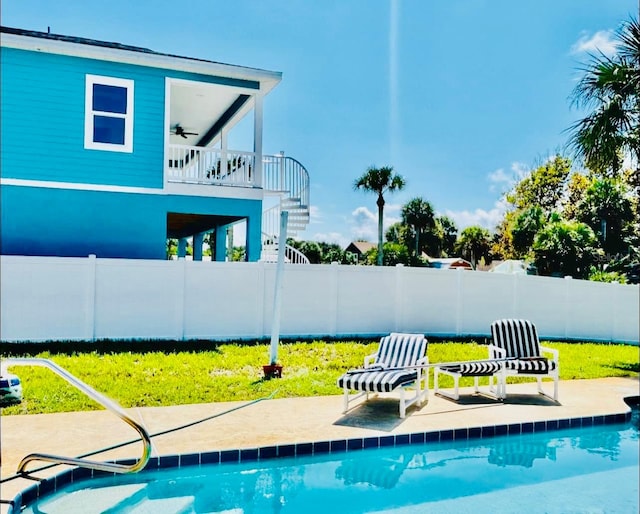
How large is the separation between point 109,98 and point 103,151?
4.11 ft

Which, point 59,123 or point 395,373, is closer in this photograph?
point 395,373

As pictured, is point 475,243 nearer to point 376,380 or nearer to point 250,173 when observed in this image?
point 250,173

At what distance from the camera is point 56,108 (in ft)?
41.2

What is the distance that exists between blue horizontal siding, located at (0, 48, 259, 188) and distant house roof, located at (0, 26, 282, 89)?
0.19m

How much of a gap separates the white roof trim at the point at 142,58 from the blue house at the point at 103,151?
0.02 meters

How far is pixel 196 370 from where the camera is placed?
9438mm

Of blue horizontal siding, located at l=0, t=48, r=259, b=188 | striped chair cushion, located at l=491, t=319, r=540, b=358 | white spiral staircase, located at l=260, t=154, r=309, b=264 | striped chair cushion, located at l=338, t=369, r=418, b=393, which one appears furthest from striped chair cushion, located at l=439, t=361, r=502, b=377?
blue horizontal siding, located at l=0, t=48, r=259, b=188

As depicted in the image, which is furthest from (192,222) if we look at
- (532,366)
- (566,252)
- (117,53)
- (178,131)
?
(566,252)

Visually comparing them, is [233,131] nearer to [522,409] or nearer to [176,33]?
[176,33]

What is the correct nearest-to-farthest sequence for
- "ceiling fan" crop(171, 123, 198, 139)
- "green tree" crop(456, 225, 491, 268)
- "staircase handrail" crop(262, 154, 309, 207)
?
"staircase handrail" crop(262, 154, 309, 207) → "ceiling fan" crop(171, 123, 198, 139) → "green tree" crop(456, 225, 491, 268)

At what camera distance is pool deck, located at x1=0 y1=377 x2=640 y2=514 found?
5781 millimetres

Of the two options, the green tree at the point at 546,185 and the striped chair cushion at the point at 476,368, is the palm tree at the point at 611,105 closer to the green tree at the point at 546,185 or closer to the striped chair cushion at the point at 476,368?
the striped chair cushion at the point at 476,368

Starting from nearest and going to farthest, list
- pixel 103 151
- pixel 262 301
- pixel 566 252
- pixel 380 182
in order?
pixel 262 301, pixel 103 151, pixel 566 252, pixel 380 182

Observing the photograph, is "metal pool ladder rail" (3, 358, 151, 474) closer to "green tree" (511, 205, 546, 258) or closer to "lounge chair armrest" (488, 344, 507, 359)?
"lounge chair armrest" (488, 344, 507, 359)
